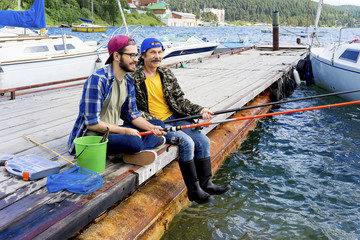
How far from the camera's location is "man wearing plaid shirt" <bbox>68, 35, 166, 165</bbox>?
3.73m

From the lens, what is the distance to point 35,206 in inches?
122

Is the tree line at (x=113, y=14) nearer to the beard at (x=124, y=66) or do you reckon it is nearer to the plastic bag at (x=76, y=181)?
the beard at (x=124, y=66)

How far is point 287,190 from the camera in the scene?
5.92 meters

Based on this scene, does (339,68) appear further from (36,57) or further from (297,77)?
(36,57)

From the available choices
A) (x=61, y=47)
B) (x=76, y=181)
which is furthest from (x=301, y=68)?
(x=76, y=181)

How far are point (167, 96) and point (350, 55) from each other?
27.5ft

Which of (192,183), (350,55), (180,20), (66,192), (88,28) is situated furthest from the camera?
(180,20)

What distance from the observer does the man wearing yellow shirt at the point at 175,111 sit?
4352 mm

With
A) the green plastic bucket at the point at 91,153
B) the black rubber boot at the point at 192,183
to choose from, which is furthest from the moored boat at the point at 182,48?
the green plastic bucket at the point at 91,153

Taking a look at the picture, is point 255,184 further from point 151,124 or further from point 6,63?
point 6,63

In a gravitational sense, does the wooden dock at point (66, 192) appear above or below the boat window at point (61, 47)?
below

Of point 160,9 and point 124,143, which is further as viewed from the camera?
point 160,9

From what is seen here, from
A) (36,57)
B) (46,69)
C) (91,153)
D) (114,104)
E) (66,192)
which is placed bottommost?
(66,192)

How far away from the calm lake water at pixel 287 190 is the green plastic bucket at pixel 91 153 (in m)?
1.39
